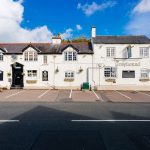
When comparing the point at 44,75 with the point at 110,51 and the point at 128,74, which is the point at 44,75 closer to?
the point at 110,51

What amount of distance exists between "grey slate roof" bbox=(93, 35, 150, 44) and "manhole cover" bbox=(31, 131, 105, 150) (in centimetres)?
2825

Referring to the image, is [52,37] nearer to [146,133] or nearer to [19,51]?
[19,51]

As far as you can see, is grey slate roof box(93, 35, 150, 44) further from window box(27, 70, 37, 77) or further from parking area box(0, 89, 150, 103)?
parking area box(0, 89, 150, 103)

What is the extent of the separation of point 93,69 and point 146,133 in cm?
2684

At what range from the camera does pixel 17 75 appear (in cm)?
3691

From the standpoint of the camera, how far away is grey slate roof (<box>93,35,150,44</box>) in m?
36.4

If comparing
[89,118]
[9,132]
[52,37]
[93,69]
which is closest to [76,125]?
[89,118]

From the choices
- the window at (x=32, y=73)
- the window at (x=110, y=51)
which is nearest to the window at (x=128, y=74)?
the window at (x=110, y=51)

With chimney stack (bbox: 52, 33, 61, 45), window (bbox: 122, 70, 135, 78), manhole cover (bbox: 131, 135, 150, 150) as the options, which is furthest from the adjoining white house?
manhole cover (bbox: 131, 135, 150, 150)

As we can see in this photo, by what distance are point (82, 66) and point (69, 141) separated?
92.2 feet

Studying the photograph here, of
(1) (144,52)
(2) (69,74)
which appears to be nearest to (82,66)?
(2) (69,74)

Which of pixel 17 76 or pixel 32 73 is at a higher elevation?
pixel 32 73

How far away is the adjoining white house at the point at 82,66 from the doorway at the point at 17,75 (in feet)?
0.48

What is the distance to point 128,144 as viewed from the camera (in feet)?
25.9
